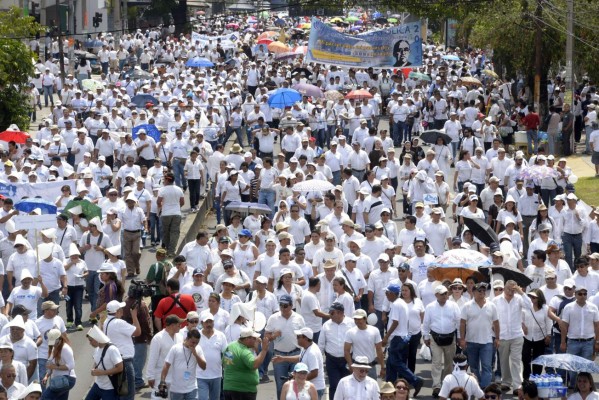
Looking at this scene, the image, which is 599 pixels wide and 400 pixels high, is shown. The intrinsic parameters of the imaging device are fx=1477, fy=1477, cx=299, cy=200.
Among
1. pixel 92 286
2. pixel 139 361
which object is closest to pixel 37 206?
pixel 92 286

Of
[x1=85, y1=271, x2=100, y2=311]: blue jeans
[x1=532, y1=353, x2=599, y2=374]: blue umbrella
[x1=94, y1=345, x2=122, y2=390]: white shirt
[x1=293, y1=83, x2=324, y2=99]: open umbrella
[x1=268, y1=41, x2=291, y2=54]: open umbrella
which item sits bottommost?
[x1=268, y1=41, x2=291, y2=54]: open umbrella

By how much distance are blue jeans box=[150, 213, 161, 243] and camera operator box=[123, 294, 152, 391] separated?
296 inches

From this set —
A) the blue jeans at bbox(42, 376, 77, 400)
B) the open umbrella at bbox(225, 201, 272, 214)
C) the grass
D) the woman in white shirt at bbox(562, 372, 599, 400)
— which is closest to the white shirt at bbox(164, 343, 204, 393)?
the blue jeans at bbox(42, 376, 77, 400)

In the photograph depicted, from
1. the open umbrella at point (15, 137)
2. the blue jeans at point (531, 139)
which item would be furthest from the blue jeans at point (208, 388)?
the blue jeans at point (531, 139)

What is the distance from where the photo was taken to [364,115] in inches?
1308

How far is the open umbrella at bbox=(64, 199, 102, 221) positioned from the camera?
2142 cm

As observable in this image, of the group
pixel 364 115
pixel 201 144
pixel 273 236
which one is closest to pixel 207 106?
pixel 364 115

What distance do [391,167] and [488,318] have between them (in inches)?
387

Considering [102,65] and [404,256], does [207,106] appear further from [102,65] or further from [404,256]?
[102,65]

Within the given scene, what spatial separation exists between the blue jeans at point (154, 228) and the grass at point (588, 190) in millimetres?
8453

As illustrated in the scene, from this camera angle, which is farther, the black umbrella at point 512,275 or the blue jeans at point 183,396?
the black umbrella at point 512,275

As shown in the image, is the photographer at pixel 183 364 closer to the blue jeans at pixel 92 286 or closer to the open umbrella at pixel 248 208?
the blue jeans at pixel 92 286

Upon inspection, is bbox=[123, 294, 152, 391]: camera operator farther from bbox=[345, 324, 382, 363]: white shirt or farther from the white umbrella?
the white umbrella

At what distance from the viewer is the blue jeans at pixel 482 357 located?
1602 centimetres
